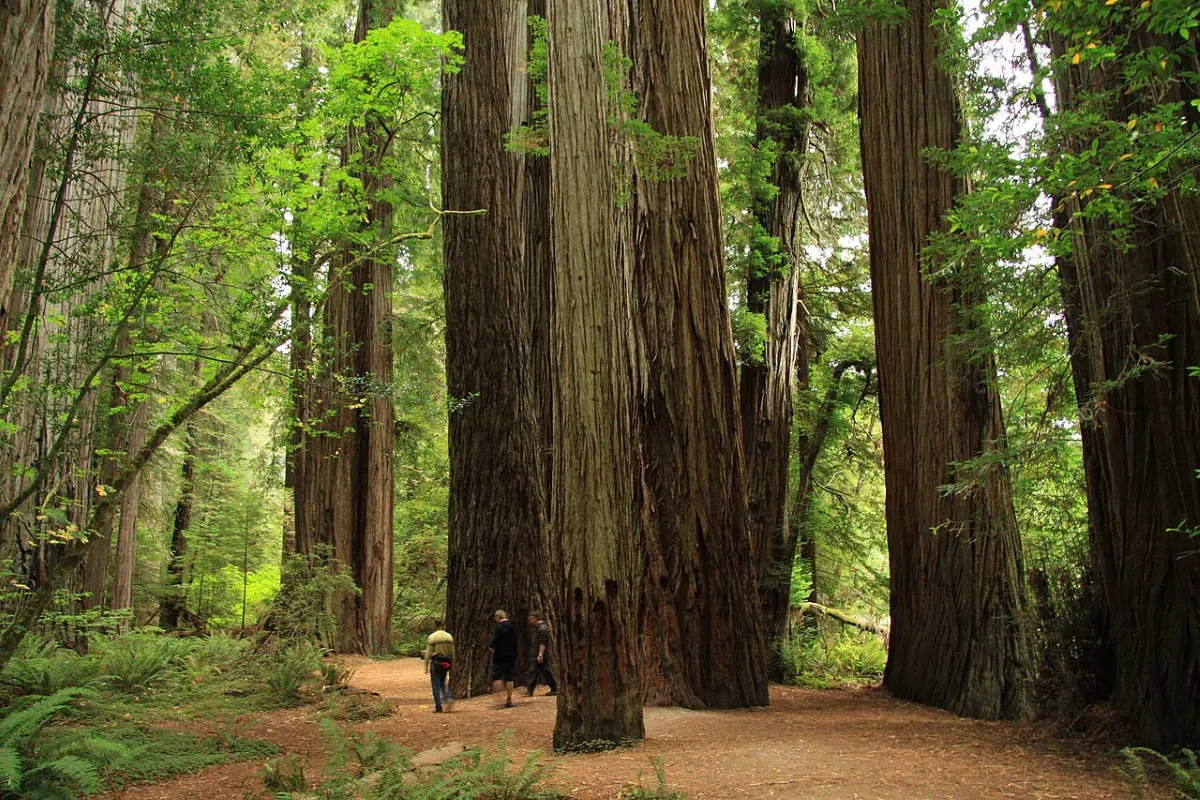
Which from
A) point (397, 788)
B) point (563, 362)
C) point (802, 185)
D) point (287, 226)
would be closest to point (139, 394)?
point (287, 226)

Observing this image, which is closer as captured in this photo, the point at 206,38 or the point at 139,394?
the point at 206,38

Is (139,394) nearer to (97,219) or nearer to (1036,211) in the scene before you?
(97,219)

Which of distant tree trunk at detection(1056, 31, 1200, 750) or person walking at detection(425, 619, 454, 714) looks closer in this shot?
distant tree trunk at detection(1056, 31, 1200, 750)

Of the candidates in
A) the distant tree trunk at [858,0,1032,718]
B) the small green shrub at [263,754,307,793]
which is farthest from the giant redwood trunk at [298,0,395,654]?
the small green shrub at [263,754,307,793]

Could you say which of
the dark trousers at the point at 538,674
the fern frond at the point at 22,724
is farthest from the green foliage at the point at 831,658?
the fern frond at the point at 22,724

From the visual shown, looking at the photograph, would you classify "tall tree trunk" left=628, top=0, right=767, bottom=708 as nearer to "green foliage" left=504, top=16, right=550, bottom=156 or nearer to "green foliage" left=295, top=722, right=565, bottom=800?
"green foliage" left=504, top=16, right=550, bottom=156

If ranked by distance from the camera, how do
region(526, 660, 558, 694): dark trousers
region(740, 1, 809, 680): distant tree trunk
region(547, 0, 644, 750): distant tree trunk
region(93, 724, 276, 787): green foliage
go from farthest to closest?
region(740, 1, 809, 680): distant tree trunk
region(526, 660, 558, 694): dark trousers
region(547, 0, 644, 750): distant tree trunk
region(93, 724, 276, 787): green foliage

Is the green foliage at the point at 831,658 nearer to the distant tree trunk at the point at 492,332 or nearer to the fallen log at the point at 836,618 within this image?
the fallen log at the point at 836,618

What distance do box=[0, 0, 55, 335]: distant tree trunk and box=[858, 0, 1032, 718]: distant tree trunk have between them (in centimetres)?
759

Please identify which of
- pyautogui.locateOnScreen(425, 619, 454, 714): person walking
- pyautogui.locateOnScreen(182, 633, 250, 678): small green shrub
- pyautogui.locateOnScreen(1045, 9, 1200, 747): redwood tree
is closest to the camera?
pyautogui.locateOnScreen(1045, 9, 1200, 747): redwood tree

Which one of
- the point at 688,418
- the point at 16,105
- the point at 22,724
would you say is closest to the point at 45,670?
the point at 22,724

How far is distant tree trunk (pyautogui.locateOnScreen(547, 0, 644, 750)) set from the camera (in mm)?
7172

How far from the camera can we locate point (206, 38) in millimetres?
7855

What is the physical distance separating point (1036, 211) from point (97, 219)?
32.1ft
